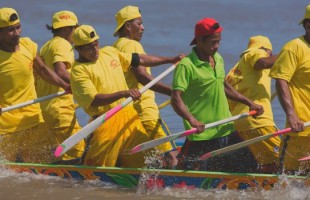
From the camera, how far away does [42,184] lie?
387 inches

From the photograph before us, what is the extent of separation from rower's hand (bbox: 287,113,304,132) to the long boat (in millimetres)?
493

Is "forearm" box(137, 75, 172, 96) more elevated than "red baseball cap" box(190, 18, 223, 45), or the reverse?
"red baseball cap" box(190, 18, 223, 45)

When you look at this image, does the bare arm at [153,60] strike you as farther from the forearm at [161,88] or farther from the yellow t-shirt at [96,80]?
the yellow t-shirt at [96,80]

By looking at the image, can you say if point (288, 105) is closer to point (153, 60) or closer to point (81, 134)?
point (153, 60)

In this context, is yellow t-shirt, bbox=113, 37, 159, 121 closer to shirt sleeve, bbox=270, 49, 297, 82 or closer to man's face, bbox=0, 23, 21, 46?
man's face, bbox=0, 23, 21, 46

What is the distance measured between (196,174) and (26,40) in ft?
9.84

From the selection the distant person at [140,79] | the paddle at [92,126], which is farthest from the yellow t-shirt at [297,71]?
the distant person at [140,79]

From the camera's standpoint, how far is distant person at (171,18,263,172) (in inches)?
350

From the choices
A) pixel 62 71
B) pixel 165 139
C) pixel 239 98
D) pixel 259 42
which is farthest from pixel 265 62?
pixel 62 71

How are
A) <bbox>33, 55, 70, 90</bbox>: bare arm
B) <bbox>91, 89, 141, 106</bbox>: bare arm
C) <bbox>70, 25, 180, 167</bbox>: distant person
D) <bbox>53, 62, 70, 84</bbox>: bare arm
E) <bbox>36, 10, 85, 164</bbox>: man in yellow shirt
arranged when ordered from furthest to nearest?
<bbox>36, 10, 85, 164</bbox>: man in yellow shirt < <bbox>53, 62, 70, 84</bbox>: bare arm < <bbox>33, 55, 70, 90</bbox>: bare arm < <bbox>70, 25, 180, 167</bbox>: distant person < <bbox>91, 89, 141, 106</bbox>: bare arm

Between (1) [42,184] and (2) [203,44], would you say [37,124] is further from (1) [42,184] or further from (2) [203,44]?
(2) [203,44]

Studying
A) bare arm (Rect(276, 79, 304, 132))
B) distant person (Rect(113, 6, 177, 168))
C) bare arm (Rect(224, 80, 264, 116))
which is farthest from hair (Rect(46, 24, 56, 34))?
bare arm (Rect(276, 79, 304, 132))

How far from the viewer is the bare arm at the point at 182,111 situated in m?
8.80

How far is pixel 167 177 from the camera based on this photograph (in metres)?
9.23
